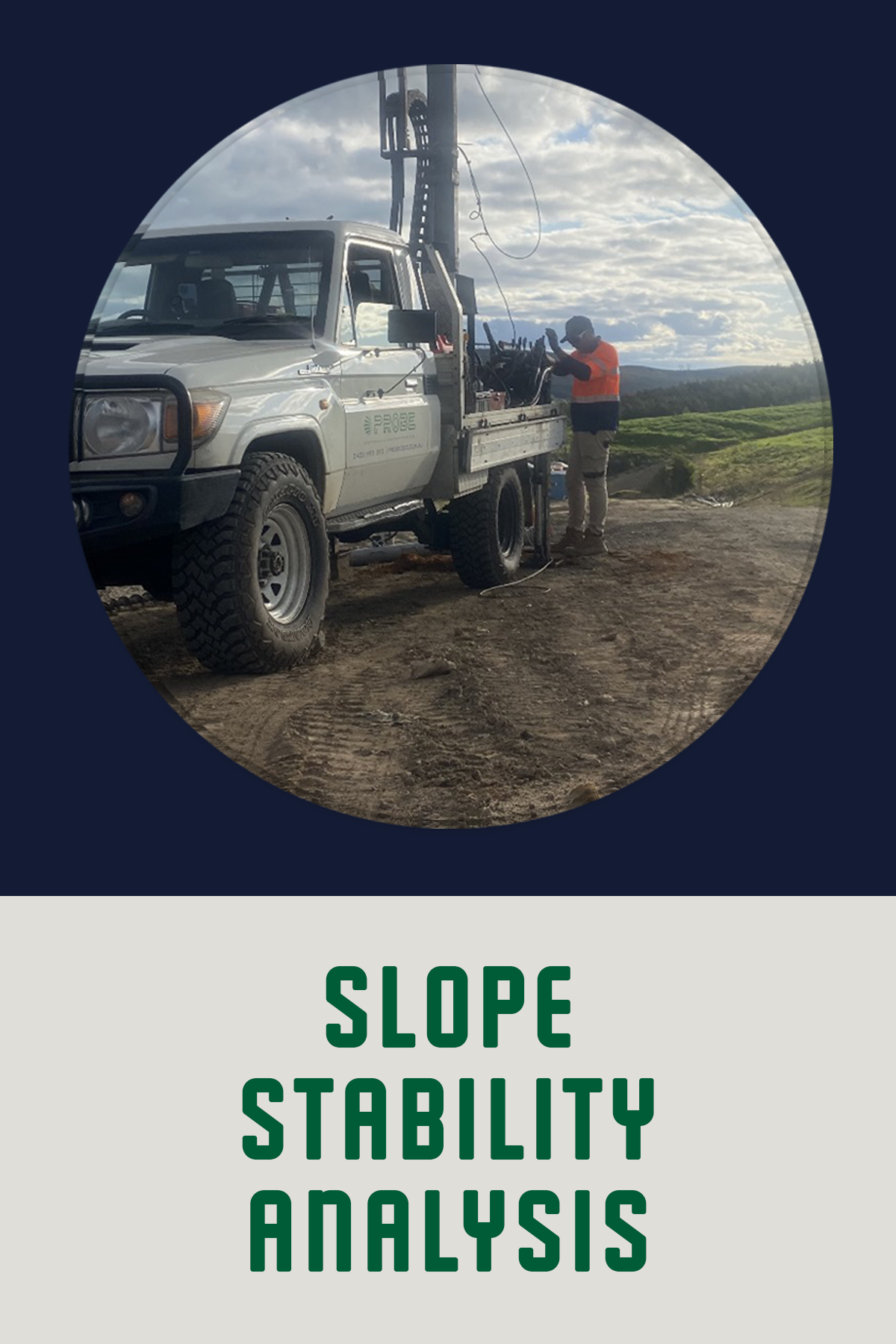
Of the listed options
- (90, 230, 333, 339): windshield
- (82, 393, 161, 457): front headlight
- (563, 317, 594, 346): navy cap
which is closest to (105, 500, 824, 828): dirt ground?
(82, 393, 161, 457): front headlight

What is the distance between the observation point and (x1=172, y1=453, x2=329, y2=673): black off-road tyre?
4.20m

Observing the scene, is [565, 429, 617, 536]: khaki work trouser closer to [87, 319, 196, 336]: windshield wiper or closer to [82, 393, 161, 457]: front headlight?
[82, 393, 161, 457]: front headlight

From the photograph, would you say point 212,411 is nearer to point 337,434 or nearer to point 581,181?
point 337,434

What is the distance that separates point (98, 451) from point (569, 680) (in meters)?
1.55

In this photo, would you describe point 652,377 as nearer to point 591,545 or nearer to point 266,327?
point 591,545

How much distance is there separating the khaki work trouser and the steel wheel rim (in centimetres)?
86

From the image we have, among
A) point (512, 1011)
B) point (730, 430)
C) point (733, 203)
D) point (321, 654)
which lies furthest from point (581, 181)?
point (512, 1011)

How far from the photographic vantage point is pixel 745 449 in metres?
4.25

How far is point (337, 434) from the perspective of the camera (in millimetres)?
4793

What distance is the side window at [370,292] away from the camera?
443cm

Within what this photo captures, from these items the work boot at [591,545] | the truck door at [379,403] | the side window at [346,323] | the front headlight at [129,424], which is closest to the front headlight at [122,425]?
the front headlight at [129,424]

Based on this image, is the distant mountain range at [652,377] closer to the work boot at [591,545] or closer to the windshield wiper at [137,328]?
the work boot at [591,545]

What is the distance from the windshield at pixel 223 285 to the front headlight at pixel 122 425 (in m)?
0.22

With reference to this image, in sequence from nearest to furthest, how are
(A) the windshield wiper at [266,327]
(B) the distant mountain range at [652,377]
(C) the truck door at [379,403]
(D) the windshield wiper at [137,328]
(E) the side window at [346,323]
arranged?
1. (B) the distant mountain range at [652,377]
2. (D) the windshield wiper at [137,328]
3. (A) the windshield wiper at [266,327]
4. (C) the truck door at [379,403]
5. (E) the side window at [346,323]
